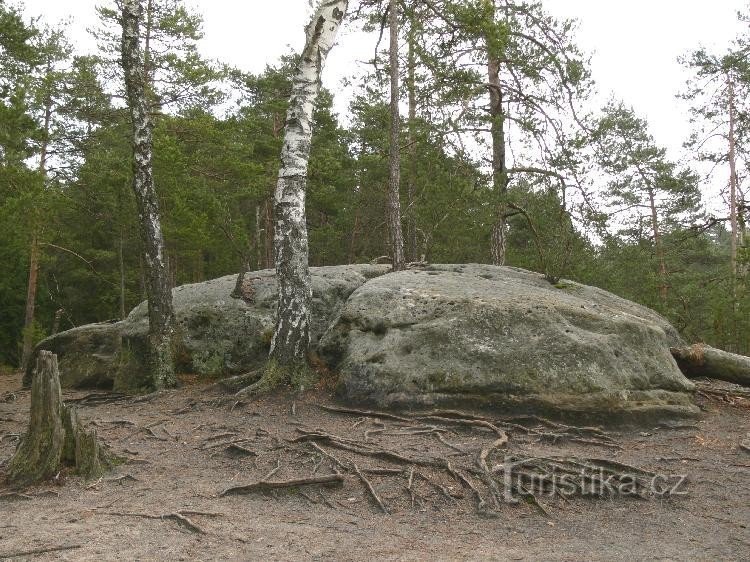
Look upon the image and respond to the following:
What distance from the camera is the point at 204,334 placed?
1103cm

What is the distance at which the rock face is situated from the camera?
7.45 meters

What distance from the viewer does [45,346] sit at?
12453 millimetres

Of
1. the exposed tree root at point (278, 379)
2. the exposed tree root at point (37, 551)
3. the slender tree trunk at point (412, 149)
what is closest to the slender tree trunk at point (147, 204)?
the exposed tree root at point (278, 379)

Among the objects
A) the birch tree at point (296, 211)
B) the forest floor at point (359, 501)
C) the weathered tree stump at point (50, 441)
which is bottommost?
the forest floor at point (359, 501)

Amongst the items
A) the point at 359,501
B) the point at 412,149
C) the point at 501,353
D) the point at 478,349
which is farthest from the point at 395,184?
the point at 359,501

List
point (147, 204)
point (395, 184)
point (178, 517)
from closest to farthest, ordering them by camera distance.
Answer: point (178, 517) < point (147, 204) < point (395, 184)

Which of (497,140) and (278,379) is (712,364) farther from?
(278,379)

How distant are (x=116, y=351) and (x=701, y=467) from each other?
33.8 feet

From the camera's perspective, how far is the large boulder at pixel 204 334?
10688 mm

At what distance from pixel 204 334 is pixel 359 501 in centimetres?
714

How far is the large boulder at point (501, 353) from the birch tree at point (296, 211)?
77 centimetres

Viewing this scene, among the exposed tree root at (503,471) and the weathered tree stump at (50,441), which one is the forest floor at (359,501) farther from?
the weathered tree stump at (50,441)

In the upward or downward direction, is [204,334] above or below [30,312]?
below

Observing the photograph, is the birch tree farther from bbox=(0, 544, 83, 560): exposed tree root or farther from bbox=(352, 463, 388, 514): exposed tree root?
bbox=(0, 544, 83, 560): exposed tree root
